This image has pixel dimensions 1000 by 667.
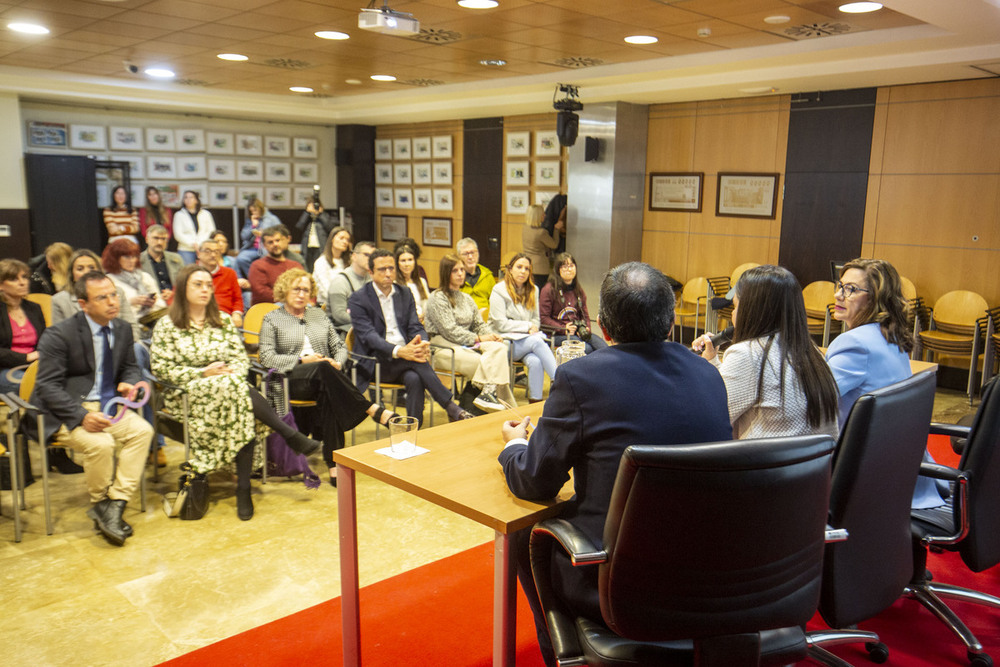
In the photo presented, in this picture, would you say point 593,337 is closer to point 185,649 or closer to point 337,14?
point 337,14

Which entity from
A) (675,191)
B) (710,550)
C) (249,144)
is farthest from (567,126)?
(710,550)

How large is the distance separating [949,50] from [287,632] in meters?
6.59

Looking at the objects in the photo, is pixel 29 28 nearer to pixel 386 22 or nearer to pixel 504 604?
pixel 386 22

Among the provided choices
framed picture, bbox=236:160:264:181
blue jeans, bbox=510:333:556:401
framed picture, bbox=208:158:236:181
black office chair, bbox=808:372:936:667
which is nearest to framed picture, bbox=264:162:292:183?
framed picture, bbox=236:160:264:181

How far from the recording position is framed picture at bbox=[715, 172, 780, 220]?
28.4 ft

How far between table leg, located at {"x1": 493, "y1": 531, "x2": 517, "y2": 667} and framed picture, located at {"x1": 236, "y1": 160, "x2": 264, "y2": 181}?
1171 cm

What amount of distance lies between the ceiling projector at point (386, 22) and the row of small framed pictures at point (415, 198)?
7.39 m

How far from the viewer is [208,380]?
4176 mm

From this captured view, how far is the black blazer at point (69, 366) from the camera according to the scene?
386cm

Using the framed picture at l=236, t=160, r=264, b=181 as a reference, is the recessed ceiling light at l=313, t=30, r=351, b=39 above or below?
above

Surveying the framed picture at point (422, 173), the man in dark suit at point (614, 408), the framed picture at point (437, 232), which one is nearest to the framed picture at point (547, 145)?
the framed picture at point (437, 232)

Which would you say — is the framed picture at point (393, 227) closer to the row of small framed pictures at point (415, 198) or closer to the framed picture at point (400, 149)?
the row of small framed pictures at point (415, 198)

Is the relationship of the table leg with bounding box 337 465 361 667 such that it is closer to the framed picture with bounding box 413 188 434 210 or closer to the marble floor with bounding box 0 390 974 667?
the marble floor with bounding box 0 390 974 667

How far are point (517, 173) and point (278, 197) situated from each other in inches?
175
